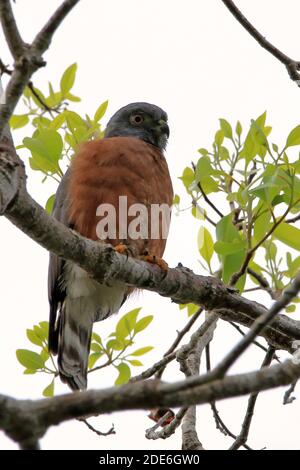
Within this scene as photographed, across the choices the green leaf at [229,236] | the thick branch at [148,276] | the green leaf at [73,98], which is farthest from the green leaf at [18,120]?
the green leaf at [229,236]

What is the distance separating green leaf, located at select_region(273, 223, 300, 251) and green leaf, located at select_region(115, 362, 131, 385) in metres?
1.74

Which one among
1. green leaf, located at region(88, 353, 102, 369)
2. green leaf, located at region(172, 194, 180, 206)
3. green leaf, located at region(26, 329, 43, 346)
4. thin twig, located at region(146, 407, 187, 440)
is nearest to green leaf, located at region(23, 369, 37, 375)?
green leaf, located at region(26, 329, 43, 346)

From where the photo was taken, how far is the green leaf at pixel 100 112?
5.45 meters

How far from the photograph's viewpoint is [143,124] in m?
7.03

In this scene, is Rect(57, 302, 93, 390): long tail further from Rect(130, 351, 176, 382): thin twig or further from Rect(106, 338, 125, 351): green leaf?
Rect(130, 351, 176, 382): thin twig

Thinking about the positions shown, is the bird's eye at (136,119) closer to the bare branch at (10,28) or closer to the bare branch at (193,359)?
the bare branch at (193,359)

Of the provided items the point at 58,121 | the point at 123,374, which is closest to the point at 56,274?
the point at 123,374

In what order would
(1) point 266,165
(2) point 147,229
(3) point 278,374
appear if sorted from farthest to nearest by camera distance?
(2) point 147,229 < (1) point 266,165 < (3) point 278,374

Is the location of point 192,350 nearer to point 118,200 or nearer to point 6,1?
point 118,200

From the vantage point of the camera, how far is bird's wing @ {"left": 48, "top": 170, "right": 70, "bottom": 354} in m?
5.66

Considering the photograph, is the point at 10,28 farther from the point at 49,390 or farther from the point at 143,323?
the point at 49,390

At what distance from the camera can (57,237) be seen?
3.79 m
